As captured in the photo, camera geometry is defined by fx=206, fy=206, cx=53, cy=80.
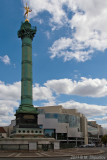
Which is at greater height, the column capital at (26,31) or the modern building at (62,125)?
the column capital at (26,31)

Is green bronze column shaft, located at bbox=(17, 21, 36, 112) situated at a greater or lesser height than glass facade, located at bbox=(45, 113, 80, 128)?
greater

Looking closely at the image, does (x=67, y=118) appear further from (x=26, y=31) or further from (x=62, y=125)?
(x=26, y=31)

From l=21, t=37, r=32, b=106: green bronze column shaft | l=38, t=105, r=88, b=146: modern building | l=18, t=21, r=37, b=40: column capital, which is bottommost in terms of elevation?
l=38, t=105, r=88, b=146: modern building

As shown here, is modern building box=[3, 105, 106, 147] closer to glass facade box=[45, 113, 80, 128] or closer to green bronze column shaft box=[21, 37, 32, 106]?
glass facade box=[45, 113, 80, 128]

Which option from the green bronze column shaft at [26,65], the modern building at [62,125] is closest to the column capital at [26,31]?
the green bronze column shaft at [26,65]

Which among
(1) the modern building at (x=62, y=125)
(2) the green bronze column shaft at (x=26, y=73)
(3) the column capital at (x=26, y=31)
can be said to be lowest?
(1) the modern building at (x=62, y=125)

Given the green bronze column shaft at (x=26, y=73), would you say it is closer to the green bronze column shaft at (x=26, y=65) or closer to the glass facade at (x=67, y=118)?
the green bronze column shaft at (x=26, y=65)

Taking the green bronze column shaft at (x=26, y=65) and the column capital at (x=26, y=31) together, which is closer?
the green bronze column shaft at (x=26, y=65)

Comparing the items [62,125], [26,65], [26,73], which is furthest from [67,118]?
[26,65]

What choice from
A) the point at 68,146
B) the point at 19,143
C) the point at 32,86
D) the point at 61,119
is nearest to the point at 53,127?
the point at 61,119

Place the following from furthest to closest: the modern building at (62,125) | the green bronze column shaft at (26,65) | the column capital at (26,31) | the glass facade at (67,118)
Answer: the glass facade at (67,118) → the modern building at (62,125) → the column capital at (26,31) → the green bronze column shaft at (26,65)

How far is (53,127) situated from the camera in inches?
3856

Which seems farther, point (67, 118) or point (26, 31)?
point (67, 118)

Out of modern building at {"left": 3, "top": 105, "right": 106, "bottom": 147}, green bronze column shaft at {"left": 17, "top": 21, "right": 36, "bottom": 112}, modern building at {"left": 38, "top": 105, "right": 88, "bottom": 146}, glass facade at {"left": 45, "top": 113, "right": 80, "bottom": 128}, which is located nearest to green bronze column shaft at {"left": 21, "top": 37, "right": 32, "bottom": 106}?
green bronze column shaft at {"left": 17, "top": 21, "right": 36, "bottom": 112}
